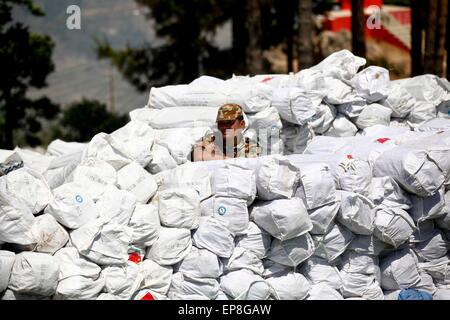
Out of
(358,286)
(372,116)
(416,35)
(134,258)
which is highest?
(416,35)

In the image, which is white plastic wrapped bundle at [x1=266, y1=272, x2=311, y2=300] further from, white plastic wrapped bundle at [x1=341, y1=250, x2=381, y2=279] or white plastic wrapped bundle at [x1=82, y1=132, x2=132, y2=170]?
white plastic wrapped bundle at [x1=82, y1=132, x2=132, y2=170]

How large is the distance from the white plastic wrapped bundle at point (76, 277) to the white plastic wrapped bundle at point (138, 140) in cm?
90

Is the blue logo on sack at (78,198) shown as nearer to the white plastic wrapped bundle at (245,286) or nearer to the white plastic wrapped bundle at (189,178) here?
the white plastic wrapped bundle at (189,178)

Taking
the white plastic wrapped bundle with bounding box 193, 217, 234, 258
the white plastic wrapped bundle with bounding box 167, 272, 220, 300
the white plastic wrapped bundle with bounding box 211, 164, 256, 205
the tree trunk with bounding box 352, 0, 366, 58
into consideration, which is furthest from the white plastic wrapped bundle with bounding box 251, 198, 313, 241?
the tree trunk with bounding box 352, 0, 366, 58

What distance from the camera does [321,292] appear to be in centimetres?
471

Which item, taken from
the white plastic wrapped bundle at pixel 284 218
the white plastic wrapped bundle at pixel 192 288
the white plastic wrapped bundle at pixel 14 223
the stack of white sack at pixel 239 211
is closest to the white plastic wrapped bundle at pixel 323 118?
the stack of white sack at pixel 239 211

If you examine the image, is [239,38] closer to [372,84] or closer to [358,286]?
[372,84]

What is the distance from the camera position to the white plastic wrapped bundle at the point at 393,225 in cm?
478

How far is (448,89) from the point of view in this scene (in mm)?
6207

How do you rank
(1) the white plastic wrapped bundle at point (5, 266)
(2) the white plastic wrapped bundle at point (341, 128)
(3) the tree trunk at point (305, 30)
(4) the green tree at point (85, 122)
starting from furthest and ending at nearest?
(4) the green tree at point (85, 122) → (3) the tree trunk at point (305, 30) → (2) the white plastic wrapped bundle at point (341, 128) → (1) the white plastic wrapped bundle at point (5, 266)

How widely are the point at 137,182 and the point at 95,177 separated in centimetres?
27

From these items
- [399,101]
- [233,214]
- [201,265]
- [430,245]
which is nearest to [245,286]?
[201,265]

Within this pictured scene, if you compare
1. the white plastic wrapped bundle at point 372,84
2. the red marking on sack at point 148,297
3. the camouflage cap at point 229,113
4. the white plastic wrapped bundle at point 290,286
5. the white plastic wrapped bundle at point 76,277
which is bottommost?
the white plastic wrapped bundle at point 290,286

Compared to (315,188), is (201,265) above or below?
below
